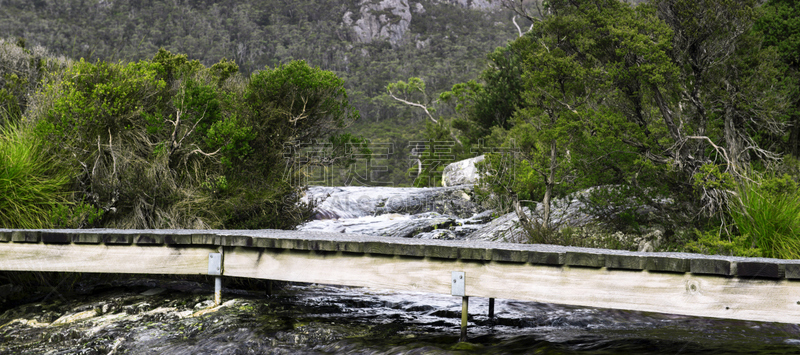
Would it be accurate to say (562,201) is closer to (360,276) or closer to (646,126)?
(646,126)

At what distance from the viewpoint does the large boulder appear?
16281mm

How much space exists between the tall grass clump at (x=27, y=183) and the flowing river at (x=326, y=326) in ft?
2.76

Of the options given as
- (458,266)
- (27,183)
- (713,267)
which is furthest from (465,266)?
(27,183)

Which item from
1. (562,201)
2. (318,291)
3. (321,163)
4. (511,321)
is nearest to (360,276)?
(511,321)

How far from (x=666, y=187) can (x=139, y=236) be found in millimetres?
6532

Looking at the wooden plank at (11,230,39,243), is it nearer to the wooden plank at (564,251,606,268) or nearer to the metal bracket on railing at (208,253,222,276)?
the metal bracket on railing at (208,253,222,276)

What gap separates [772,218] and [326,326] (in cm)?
444

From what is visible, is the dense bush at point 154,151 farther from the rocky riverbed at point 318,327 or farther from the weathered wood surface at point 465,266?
the weathered wood surface at point 465,266

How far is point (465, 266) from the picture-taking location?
169 inches

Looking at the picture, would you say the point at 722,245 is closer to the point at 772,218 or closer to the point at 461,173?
the point at 772,218

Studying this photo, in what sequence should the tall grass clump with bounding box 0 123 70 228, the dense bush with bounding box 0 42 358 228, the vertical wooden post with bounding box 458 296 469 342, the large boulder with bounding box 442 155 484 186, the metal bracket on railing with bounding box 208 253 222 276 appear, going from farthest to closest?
the large boulder with bounding box 442 155 484 186, the dense bush with bounding box 0 42 358 228, the tall grass clump with bounding box 0 123 70 228, the metal bracket on railing with bounding box 208 253 222 276, the vertical wooden post with bounding box 458 296 469 342

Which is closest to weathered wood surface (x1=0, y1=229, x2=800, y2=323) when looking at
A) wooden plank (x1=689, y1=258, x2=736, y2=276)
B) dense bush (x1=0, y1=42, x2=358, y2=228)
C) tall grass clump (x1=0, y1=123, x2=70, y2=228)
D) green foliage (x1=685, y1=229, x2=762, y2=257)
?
wooden plank (x1=689, y1=258, x2=736, y2=276)

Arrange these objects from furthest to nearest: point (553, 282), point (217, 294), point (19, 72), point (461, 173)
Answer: point (461, 173)
point (19, 72)
point (217, 294)
point (553, 282)

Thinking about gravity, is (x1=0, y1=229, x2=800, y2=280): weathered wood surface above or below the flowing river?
above
